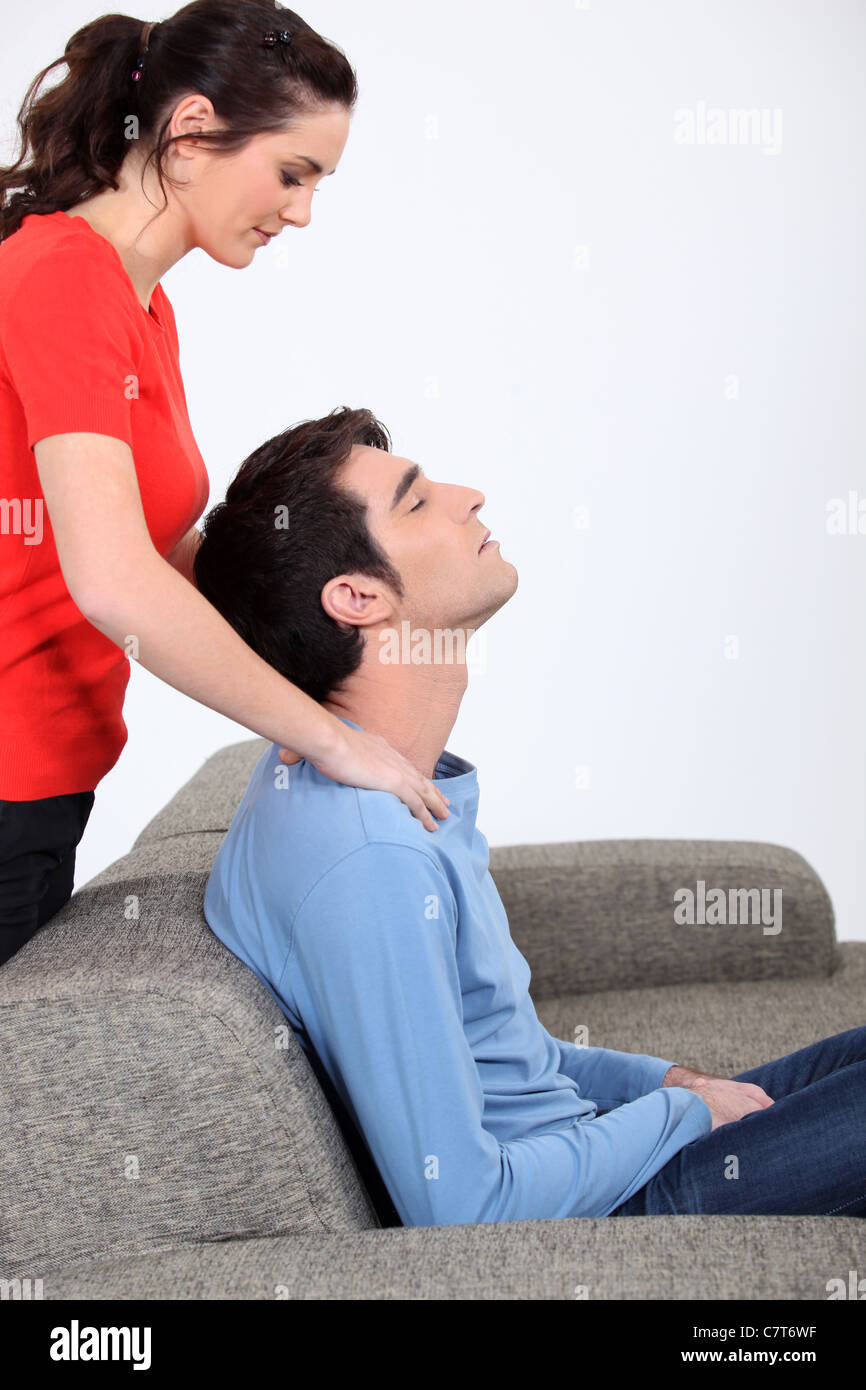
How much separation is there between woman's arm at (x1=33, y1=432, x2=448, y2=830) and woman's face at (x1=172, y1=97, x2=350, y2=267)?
0.34 metres

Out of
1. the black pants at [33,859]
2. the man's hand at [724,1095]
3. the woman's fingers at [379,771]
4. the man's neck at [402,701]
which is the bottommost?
the man's hand at [724,1095]

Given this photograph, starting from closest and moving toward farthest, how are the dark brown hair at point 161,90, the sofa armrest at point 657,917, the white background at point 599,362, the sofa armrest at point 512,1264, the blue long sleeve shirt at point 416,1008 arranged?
the sofa armrest at point 512,1264, the blue long sleeve shirt at point 416,1008, the dark brown hair at point 161,90, the sofa armrest at point 657,917, the white background at point 599,362

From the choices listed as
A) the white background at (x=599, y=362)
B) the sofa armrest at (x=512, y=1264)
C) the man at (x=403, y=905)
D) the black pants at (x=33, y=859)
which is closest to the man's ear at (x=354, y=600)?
the man at (x=403, y=905)

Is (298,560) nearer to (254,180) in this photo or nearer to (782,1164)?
(254,180)

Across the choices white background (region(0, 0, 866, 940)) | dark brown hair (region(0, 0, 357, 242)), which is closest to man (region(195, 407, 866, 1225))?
dark brown hair (region(0, 0, 357, 242))

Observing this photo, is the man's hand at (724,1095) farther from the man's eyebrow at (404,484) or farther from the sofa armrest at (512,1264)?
the man's eyebrow at (404,484)

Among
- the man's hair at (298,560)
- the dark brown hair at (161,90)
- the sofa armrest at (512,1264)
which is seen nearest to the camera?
the sofa armrest at (512,1264)

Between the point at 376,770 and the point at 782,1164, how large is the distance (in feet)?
1.87

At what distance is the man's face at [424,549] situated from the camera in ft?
4.92

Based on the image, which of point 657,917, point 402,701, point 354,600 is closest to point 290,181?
point 354,600

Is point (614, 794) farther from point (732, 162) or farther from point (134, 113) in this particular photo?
point (134, 113)

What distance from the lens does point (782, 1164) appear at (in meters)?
1.33

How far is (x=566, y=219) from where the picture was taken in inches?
139

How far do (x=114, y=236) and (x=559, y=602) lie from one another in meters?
2.36
